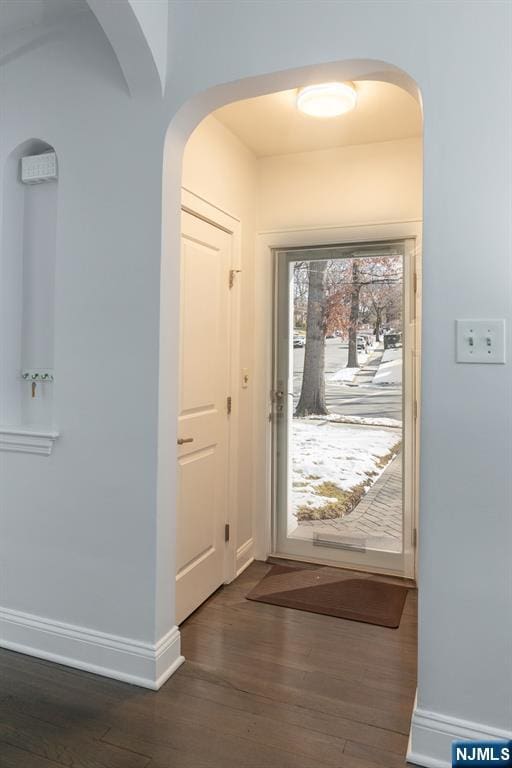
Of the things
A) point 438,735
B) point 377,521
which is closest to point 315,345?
point 377,521

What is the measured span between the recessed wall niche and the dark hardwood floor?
1068 mm

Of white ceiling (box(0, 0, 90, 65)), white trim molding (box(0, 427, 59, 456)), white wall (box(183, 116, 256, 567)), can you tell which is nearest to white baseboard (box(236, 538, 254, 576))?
white wall (box(183, 116, 256, 567))

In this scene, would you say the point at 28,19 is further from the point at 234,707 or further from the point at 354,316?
the point at 234,707

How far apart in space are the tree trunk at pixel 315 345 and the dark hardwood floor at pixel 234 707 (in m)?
1.32

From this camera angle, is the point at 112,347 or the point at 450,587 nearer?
the point at 450,587

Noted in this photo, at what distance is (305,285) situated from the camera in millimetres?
3264

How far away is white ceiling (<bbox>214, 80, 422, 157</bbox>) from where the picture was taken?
99.3 inches

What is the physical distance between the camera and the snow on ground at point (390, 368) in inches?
122

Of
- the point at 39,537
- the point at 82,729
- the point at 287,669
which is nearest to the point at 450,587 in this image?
the point at 287,669

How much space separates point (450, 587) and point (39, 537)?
1626 millimetres

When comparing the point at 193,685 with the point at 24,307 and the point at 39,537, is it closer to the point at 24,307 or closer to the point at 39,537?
the point at 39,537

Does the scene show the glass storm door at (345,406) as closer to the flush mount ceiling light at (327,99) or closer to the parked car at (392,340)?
the parked car at (392,340)

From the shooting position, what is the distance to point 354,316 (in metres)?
3.16

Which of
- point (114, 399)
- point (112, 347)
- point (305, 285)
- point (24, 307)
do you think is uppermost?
point (305, 285)
